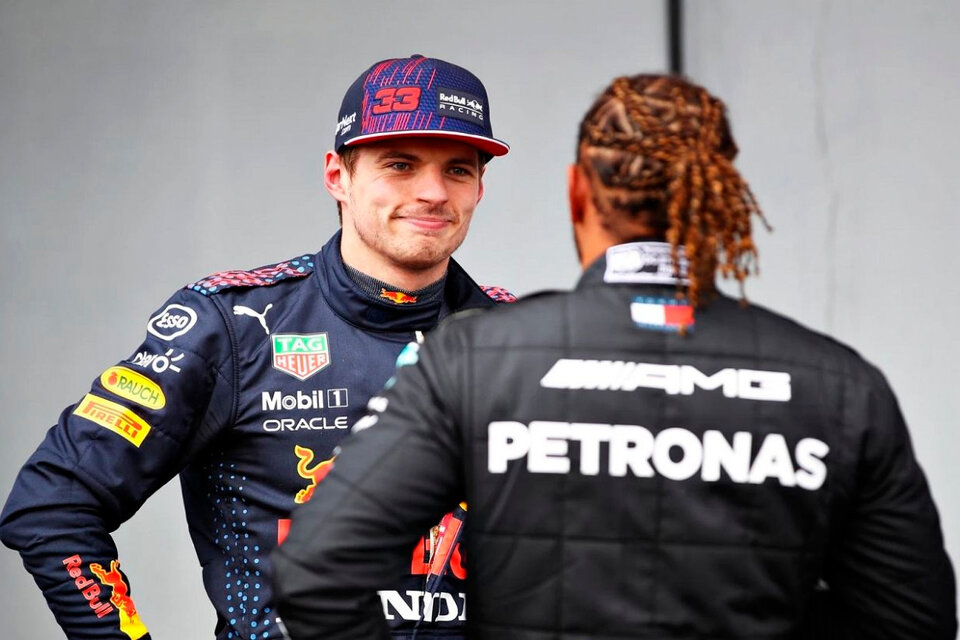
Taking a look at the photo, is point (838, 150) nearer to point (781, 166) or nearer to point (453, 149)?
point (781, 166)

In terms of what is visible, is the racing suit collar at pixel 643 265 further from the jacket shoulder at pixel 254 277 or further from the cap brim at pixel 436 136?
the jacket shoulder at pixel 254 277

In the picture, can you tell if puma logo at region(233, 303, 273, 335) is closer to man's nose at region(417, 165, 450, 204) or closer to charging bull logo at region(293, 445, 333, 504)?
charging bull logo at region(293, 445, 333, 504)

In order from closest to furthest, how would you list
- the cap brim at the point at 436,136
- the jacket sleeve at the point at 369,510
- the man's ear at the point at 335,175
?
1. the jacket sleeve at the point at 369,510
2. the cap brim at the point at 436,136
3. the man's ear at the point at 335,175

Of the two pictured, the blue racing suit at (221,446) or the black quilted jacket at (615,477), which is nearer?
the black quilted jacket at (615,477)

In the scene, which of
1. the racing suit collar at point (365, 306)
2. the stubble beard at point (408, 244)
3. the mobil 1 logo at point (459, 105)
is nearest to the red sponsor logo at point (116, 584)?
the racing suit collar at point (365, 306)

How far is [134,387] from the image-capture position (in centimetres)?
184

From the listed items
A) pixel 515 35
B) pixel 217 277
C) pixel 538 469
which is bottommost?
pixel 538 469

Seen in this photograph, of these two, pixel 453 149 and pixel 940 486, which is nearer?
pixel 453 149

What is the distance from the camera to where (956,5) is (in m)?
3.34

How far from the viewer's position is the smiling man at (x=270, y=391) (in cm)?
183

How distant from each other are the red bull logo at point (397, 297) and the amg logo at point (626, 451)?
72 cm

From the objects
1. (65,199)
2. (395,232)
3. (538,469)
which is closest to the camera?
(538,469)

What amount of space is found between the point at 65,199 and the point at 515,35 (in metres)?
1.26

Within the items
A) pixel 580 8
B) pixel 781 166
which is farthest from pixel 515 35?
pixel 781 166
